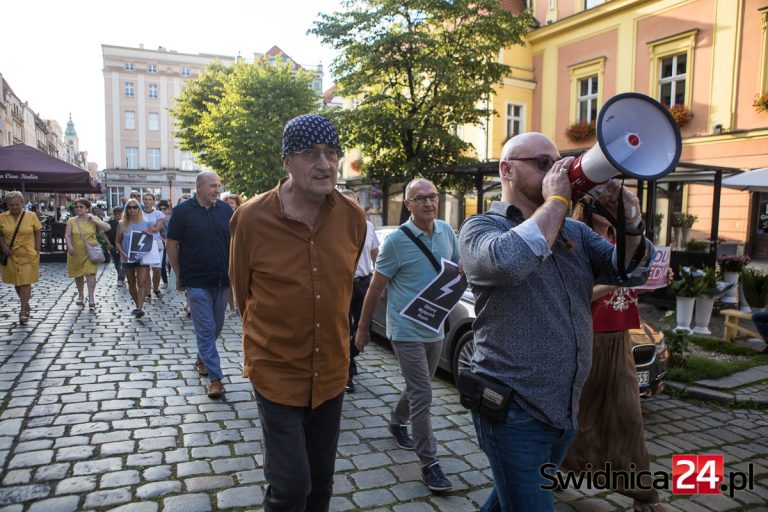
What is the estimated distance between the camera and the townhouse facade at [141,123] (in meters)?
64.4

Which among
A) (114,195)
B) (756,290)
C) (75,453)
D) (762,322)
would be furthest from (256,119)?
(114,195)

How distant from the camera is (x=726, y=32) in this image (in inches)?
699

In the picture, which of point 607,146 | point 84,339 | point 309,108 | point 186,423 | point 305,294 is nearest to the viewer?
point 607,146

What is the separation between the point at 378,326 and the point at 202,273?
2.75 metres

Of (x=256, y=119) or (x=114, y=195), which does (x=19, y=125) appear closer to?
(x=114, y=195)

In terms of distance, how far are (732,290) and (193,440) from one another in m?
10.5

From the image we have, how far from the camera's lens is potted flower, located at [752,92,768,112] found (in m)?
15.9

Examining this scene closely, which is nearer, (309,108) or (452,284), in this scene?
(452,284)

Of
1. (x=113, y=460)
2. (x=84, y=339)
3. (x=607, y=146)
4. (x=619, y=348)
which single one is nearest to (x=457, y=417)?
(x=619, y=348)

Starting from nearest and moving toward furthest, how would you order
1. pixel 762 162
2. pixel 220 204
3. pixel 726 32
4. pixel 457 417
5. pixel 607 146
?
pixel 607 146 → pixel 457 417 → pixel 220 204 → pixel 762 162 → pixel 726 32

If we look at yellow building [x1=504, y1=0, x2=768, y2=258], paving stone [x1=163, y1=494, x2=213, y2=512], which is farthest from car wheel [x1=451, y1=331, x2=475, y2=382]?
yellow building [x1=504, y1=0, x2=768, y2=258]

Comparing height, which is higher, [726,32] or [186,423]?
[726,32]

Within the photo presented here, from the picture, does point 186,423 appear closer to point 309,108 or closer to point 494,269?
point 494,269

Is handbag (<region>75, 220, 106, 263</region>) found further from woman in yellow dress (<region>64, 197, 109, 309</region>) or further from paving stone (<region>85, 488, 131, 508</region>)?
paving stone (<region>85, 488, 131, 508</region>)
